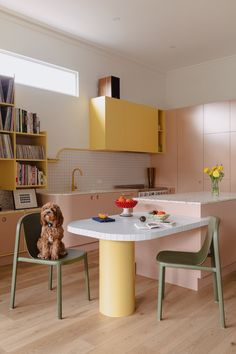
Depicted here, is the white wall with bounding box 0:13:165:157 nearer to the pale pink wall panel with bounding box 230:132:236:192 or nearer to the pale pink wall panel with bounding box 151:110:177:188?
the pale pink wall panel with bounding box 151:110:177:188

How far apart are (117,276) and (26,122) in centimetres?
252

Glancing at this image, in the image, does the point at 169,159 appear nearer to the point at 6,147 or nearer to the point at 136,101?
the point at 136,101

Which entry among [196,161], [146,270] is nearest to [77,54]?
[196,161]

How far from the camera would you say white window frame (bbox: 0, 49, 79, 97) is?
14.5 ft

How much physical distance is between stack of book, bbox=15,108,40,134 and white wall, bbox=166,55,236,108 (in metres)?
3.40

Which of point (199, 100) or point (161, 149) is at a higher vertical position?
point (199, 100)

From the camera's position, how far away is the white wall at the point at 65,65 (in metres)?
4.46

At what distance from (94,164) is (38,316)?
327 centimetres

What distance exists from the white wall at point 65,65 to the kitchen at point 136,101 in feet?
0.04

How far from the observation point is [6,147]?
3.95 metres

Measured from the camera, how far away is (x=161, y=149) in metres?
6.32

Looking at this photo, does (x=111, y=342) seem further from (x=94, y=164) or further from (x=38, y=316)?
(x=94, y=164)

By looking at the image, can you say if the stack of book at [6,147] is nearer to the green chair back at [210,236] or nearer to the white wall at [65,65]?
the white wall at [65,65]

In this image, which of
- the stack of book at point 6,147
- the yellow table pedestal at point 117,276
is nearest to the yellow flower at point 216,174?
the yellow table pedestal at point 117,276
